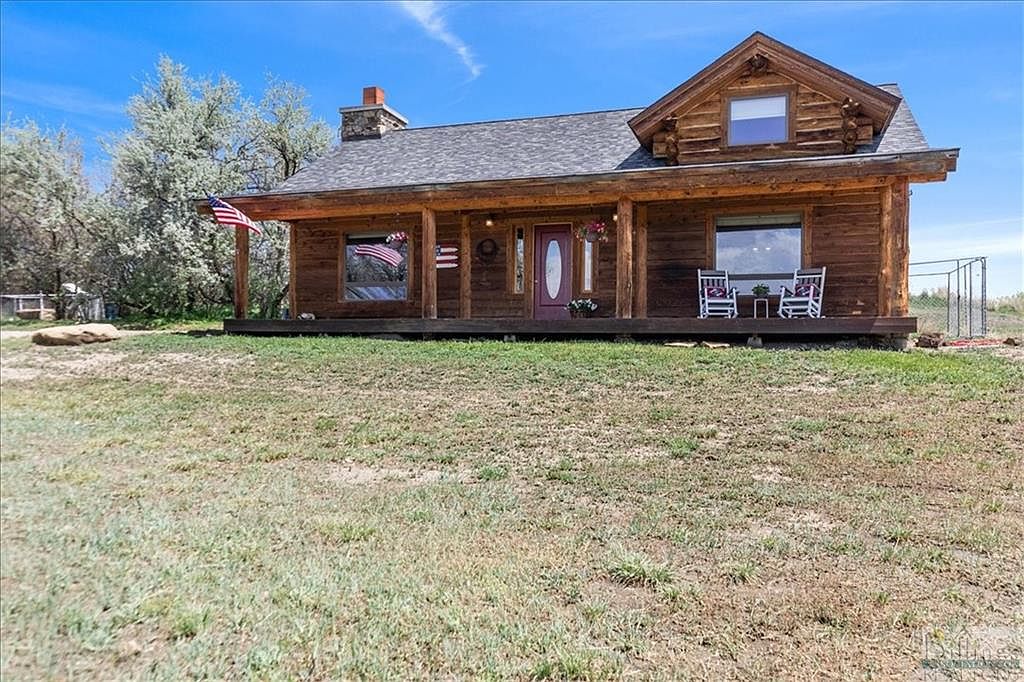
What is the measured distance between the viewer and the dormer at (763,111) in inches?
444

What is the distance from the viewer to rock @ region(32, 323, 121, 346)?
138 centimetres

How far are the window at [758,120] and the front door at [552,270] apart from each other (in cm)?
321

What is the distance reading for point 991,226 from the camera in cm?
1319

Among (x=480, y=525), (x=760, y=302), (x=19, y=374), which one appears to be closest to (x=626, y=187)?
(x=760, y=302)

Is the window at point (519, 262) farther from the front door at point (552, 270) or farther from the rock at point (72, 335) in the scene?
the rock at point (72, 335)

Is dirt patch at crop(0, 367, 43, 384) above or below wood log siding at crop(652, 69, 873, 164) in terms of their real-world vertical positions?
below

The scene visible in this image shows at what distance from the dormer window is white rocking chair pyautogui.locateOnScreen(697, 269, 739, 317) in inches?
88.8

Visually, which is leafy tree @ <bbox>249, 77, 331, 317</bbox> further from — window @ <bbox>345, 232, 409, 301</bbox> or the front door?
the front door

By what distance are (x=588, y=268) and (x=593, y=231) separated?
667 mm

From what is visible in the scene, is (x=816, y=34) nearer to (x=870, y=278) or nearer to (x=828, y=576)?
(x=828, y=576)

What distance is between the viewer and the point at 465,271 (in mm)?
12609

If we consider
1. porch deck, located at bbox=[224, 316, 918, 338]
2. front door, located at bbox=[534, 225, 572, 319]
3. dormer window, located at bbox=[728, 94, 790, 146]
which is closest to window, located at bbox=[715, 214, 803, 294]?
porch deck, located at bbox=[224, 316, 918, 338]

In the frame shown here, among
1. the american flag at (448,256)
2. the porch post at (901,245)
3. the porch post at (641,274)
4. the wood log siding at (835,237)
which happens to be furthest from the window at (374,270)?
the porch post at (901,245)

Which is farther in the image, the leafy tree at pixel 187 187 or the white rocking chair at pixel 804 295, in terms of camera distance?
the leafy tree at pixel 187 187
